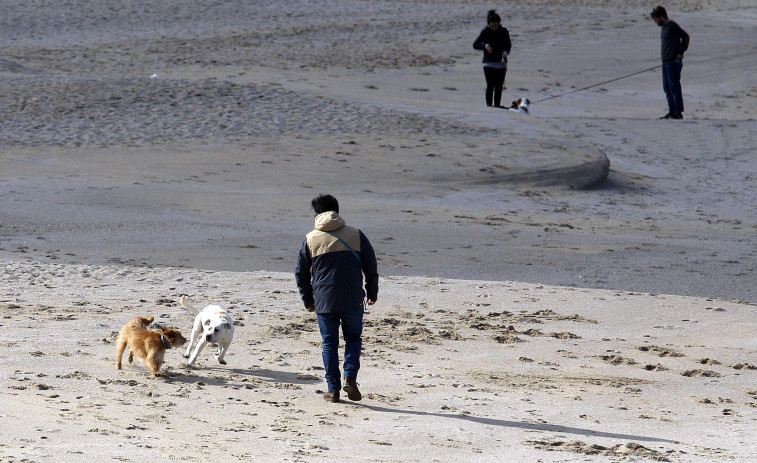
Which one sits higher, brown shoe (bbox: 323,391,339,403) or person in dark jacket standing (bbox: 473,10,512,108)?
person in dark jacket standing (bbox: 473,10,512,108)

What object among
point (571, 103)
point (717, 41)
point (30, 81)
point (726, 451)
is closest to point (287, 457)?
point (726, 451)

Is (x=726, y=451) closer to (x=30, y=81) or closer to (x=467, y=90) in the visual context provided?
(x=30, y=81)

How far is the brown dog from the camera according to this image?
6.93m

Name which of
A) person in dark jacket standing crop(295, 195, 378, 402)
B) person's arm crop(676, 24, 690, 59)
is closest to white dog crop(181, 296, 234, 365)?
person in dark jacket standing crop(295, 195, 378, 402)

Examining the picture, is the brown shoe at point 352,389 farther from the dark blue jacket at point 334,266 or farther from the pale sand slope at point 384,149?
the pale sand slope at point 384,149

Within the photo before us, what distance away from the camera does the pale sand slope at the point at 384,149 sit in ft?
39.1

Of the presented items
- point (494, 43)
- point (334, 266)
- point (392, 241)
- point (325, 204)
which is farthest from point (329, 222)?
point (494, 43)

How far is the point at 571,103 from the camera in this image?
22250 mm

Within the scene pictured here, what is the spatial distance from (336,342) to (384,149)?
9606 mm

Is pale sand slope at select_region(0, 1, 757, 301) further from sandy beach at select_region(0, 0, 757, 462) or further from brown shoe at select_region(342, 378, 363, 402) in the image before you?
brown shoe at select_region(342, 378, 363, 402)

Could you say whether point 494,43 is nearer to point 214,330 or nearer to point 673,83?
point 673,83

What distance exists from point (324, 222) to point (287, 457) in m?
1.65

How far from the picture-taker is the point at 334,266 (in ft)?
21.7

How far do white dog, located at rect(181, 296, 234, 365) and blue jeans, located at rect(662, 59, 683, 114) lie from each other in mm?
13736
